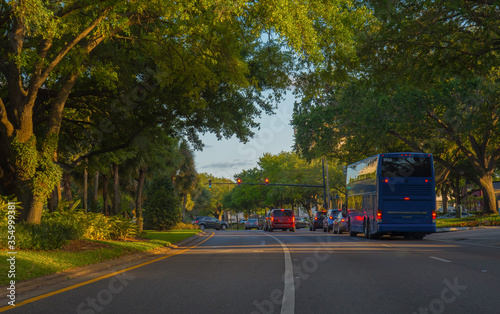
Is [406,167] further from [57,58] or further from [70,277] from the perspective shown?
[70,277]

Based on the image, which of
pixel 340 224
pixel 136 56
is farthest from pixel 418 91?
pixel 136 56

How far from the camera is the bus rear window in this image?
25438 mm

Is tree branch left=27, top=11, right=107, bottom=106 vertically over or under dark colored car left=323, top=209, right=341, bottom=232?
over

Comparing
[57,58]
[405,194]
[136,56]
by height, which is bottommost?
[405,194]

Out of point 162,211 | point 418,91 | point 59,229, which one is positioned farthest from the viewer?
point 162,211

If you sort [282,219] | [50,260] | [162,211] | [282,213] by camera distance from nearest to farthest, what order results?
1. [50,260]
2. [162,211]
3. [282,219]
4. [282,213]

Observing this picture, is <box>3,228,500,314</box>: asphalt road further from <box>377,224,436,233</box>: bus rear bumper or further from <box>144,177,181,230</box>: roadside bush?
<box>144,177,181,230</box>: roadside bush

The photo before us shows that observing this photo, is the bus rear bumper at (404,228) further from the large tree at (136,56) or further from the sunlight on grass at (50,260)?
the sunlight on grass at (50,260)

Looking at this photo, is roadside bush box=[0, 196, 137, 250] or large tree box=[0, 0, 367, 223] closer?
roadside bush box=[0, 196, 137, 250]

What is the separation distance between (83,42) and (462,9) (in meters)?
11.9

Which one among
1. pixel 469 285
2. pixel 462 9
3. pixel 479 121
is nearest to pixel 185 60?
pixel 462 9

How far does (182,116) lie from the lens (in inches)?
929

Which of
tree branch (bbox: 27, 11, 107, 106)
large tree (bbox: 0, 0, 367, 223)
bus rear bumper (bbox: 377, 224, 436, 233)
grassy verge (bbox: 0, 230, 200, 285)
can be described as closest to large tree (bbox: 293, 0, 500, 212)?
large tree (bbox: 0, 0, 367, 223)

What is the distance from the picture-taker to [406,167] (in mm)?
25453
